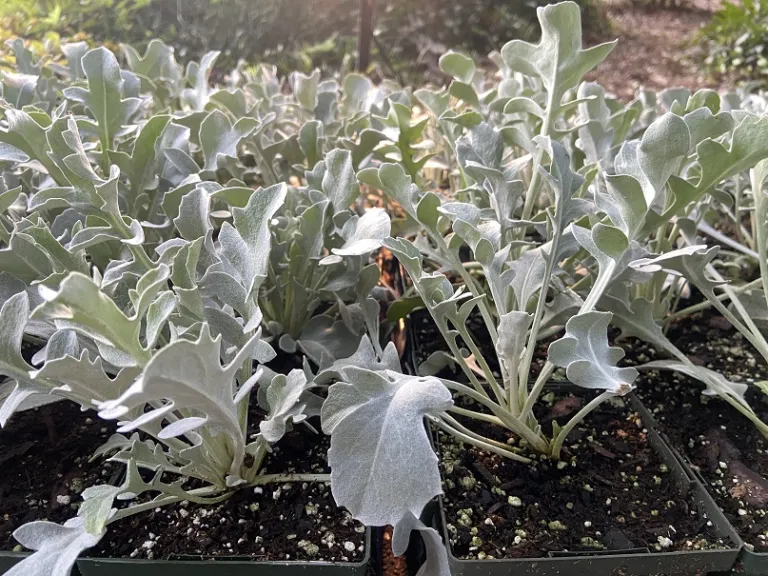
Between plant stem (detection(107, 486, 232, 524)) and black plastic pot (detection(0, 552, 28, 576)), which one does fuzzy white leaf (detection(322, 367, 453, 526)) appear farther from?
black plastic pot (detection(0, 552, 28, 576))

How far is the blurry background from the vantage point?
12.6 feet

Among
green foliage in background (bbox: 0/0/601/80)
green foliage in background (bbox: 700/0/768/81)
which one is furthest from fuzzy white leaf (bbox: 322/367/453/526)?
green foliage in background (bbox: 700/0/768/81)

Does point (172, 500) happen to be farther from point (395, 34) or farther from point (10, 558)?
point (395, 34)

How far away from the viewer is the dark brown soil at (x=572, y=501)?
2.26 ft

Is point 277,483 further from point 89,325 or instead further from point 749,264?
point 749,264

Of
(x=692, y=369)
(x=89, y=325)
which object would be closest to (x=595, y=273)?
(x=692, y=369)

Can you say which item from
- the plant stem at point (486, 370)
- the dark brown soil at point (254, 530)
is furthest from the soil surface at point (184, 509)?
the plant stem at point (486, 370)

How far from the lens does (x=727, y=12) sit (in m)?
4.19

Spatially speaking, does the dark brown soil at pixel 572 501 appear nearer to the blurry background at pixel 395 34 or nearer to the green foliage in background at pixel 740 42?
the blurry background at pixel 395 34

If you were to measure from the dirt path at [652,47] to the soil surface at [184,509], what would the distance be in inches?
148

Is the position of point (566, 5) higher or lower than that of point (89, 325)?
higher

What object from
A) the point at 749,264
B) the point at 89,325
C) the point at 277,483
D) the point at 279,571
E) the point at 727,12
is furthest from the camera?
the point at 727,12

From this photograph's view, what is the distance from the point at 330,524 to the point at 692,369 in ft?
1.75

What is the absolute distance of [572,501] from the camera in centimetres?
75
